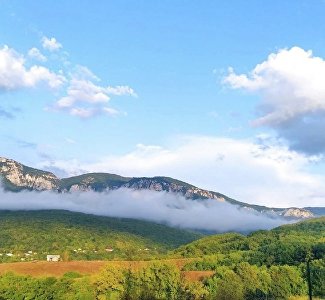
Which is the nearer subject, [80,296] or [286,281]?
[80,296]

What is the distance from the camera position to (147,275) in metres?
168

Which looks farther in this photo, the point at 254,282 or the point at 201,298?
the point at 254,282

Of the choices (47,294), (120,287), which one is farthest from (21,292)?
(120,287)

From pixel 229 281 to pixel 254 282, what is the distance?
13.6m

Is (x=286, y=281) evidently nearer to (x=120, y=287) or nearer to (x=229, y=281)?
(x=229, y=281)

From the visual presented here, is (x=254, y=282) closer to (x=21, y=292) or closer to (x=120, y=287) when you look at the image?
(x=120, y=287)

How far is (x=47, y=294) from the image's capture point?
484ft

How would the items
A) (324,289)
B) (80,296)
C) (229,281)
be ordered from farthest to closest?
(324,289)
(229,281)
(80,296)

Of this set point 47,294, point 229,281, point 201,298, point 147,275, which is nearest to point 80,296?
point 47,294

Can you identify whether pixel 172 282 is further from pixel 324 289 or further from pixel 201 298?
pixel 324 289

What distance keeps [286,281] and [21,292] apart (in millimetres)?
106120

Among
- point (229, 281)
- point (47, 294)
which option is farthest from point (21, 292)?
point (229, 281)

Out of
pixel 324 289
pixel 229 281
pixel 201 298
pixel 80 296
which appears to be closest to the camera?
pixel 80 296

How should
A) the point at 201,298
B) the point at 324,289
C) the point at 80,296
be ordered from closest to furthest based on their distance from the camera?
the point at 80,296, the point at 201,298, the point at 324,289
